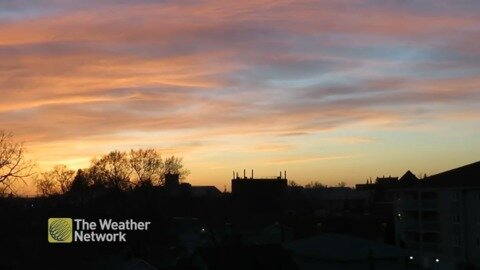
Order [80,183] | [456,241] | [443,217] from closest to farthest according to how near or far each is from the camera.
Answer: [456,241] → [443,217] → [80,183]

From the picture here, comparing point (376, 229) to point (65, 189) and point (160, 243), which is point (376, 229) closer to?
point (160, 243)

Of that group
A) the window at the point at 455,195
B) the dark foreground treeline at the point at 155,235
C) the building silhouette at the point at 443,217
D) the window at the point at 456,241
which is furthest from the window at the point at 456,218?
the dark foreground treeline at the point at 155,235

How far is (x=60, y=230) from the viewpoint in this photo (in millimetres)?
61938

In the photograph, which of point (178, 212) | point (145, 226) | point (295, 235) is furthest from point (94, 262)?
point (178, 212)

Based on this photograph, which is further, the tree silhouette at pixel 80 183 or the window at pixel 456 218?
the tree silhouette at pixel 80 183

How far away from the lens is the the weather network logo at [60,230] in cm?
6006

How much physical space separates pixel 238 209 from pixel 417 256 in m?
71.0

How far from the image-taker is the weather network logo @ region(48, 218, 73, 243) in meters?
60.1

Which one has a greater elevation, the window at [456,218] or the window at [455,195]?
the window at [455,195]

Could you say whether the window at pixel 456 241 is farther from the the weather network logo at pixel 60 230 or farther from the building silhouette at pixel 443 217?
the the weather network logo at pixel 60 230

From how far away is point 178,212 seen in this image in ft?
397

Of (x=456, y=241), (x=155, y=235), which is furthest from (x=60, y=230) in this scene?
(x=456, y=241)

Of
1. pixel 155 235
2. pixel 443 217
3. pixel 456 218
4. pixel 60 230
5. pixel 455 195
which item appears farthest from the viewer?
pixel 155 235

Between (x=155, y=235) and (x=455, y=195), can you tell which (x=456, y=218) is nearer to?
(x=455, y=195)
